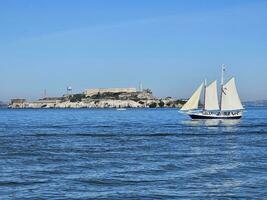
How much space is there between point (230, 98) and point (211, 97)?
4524 mm

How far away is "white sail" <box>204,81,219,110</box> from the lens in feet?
423

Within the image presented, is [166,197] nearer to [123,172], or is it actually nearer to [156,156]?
[123,172]

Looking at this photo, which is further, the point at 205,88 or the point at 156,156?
the point at 205,88

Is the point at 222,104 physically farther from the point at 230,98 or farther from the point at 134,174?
the point at 134,174

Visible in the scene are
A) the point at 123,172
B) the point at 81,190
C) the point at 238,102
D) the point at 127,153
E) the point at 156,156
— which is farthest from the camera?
the point at 238,102

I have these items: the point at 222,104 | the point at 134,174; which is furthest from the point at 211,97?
the point at 134,174

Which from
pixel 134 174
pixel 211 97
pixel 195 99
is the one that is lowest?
pixel 134 174

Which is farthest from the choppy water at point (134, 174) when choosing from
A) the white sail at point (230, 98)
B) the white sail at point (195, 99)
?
the white sail at point (195, 99)

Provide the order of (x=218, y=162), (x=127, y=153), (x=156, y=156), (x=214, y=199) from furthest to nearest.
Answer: (x=127, y=153)
(x=156, y=156)
(x=218, y=162)
(x=214, y=199)

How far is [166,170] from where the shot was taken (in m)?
32.7

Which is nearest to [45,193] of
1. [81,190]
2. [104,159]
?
[81,190]

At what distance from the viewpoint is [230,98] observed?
5022 inches

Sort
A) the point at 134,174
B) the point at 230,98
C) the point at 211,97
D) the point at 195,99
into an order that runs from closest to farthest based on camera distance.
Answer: the point at 134,174, the point at 230,98, the point at 211,97, the point at 195,99

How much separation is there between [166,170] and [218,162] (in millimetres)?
5826
